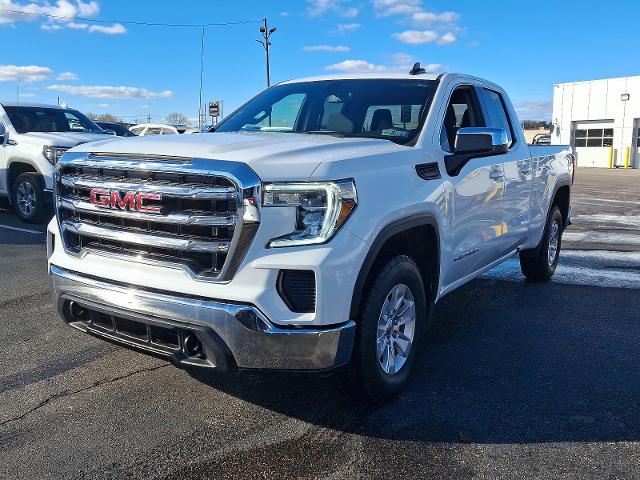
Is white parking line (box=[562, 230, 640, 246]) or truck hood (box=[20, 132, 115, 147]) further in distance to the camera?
white parking line (box=[562, 230, 640, 246])

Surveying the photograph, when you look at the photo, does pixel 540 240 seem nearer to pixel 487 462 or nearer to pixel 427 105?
pixel 427 105

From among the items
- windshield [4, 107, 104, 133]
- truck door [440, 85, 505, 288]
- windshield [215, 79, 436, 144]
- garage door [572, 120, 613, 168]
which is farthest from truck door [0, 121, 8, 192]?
garage door [572, 120, 613, 168]

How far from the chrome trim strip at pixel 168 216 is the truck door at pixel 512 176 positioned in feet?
9.21

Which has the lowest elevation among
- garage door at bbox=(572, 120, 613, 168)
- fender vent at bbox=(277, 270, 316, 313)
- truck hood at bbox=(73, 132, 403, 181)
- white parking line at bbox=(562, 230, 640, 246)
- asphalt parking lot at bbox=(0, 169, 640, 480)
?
asphalt parking lot at bbox=(0, 169, 640, 480)

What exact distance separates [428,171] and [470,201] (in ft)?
2.12

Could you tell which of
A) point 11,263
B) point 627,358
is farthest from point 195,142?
point 11,263

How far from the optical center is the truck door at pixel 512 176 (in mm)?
5145

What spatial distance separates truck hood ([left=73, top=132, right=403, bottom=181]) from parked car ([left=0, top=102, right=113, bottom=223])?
6.22 meters

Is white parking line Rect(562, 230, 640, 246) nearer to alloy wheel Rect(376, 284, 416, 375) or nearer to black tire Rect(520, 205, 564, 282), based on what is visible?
black tire Rect(520, 205, 564, 282)

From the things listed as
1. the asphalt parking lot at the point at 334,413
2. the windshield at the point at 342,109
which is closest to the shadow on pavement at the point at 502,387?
the asphalt parking lot at the point at 334,413

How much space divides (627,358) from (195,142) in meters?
3.30

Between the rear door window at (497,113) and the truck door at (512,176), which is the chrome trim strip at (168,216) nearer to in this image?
the truck door at (512,176)

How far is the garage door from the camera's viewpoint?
134ft

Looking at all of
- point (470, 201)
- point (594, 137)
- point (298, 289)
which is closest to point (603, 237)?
point (470, 201)
